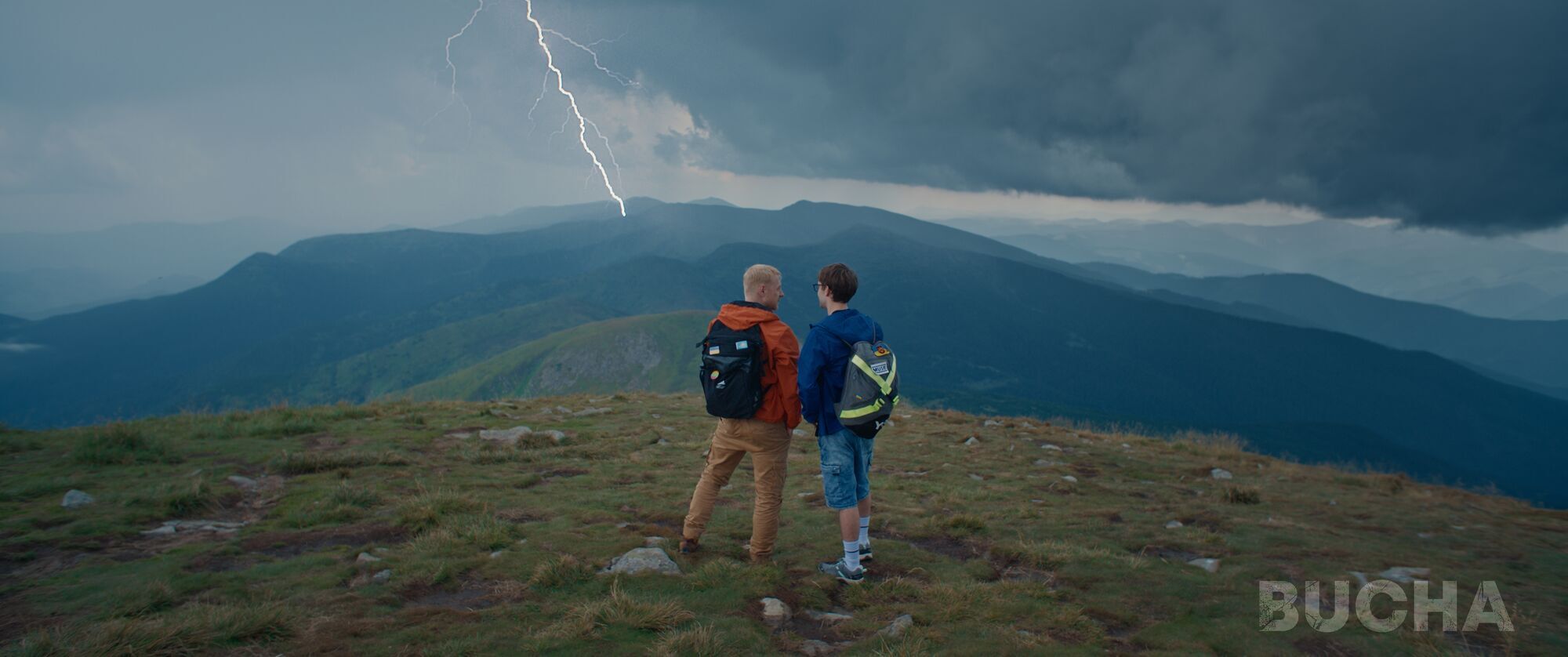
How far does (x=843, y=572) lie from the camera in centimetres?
671

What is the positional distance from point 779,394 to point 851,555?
180 centimetres

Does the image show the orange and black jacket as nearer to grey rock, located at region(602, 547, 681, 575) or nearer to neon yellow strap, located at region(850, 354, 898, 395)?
neon yellow strap, located at region(850, 354, 898, 395)

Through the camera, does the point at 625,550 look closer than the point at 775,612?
No

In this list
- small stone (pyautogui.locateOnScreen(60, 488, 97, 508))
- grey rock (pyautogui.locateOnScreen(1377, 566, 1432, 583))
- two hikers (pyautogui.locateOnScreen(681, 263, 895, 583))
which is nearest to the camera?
two hikers (pyautogui.locateOnScreen(681, 263, 895, 583))

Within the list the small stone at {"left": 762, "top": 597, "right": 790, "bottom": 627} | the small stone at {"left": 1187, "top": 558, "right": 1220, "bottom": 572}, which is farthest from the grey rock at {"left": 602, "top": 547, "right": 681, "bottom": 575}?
the small stone at {"left": 1187, "top": 558, "right": 1220, "bottom": 572}

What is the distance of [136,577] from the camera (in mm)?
5746

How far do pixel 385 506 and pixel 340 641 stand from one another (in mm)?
4038

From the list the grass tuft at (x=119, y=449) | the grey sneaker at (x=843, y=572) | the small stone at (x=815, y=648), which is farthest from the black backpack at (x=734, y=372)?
the grass tuft at (x=119, y=449)

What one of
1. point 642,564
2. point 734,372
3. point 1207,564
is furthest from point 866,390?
point 1207,564

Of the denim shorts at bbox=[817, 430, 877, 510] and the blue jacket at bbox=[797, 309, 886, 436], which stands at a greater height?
the blue jacket at bbox=[797, 309, 886, 436]

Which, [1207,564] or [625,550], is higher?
[625,550]

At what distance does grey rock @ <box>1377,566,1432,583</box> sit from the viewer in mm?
7125

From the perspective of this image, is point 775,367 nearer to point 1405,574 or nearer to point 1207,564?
point 1207,564

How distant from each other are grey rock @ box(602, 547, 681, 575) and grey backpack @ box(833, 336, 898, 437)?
2.21 metres
